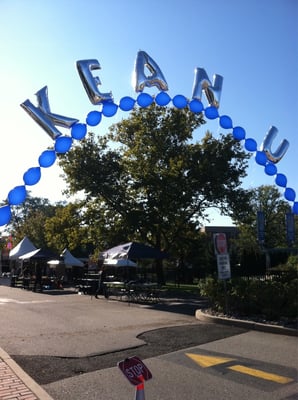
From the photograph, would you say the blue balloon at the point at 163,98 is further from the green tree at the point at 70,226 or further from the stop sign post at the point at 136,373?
the green tree at the point at 70,226

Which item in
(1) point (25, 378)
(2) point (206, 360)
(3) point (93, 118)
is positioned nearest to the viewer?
(1) point (25, 378)

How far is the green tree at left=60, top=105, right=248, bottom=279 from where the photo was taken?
25453mm

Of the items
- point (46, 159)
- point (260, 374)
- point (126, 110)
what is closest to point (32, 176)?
point (46, 159)

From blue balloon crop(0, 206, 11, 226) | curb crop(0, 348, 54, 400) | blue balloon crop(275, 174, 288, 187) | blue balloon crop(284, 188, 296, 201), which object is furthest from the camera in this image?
blue balloon crop(284, 188, 296, 201)

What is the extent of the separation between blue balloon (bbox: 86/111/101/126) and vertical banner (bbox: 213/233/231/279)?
4884mm

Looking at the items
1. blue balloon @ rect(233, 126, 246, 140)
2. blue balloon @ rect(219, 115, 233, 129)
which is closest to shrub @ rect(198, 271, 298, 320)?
blue balloon @ rect(233, 126, 246, 140)

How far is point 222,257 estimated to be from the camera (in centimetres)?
1252

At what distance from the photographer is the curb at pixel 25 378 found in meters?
5.60

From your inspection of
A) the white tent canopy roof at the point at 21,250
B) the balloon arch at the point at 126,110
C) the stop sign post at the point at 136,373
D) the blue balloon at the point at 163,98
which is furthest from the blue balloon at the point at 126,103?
the white tent canopy roof at the point at 21,250

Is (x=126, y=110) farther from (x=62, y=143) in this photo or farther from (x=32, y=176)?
(x=32, y=176)

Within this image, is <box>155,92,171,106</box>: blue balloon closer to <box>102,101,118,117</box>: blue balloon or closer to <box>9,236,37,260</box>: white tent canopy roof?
<box>102,101,118,117</box>: blue balloon

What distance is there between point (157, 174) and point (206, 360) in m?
18.5

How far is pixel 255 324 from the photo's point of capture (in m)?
10.6

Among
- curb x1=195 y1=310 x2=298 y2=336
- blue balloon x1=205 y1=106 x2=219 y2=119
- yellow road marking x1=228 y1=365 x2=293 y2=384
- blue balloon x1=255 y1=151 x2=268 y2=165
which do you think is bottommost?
yellow road marking x1=228 y1=365 x2=293 y2=384
